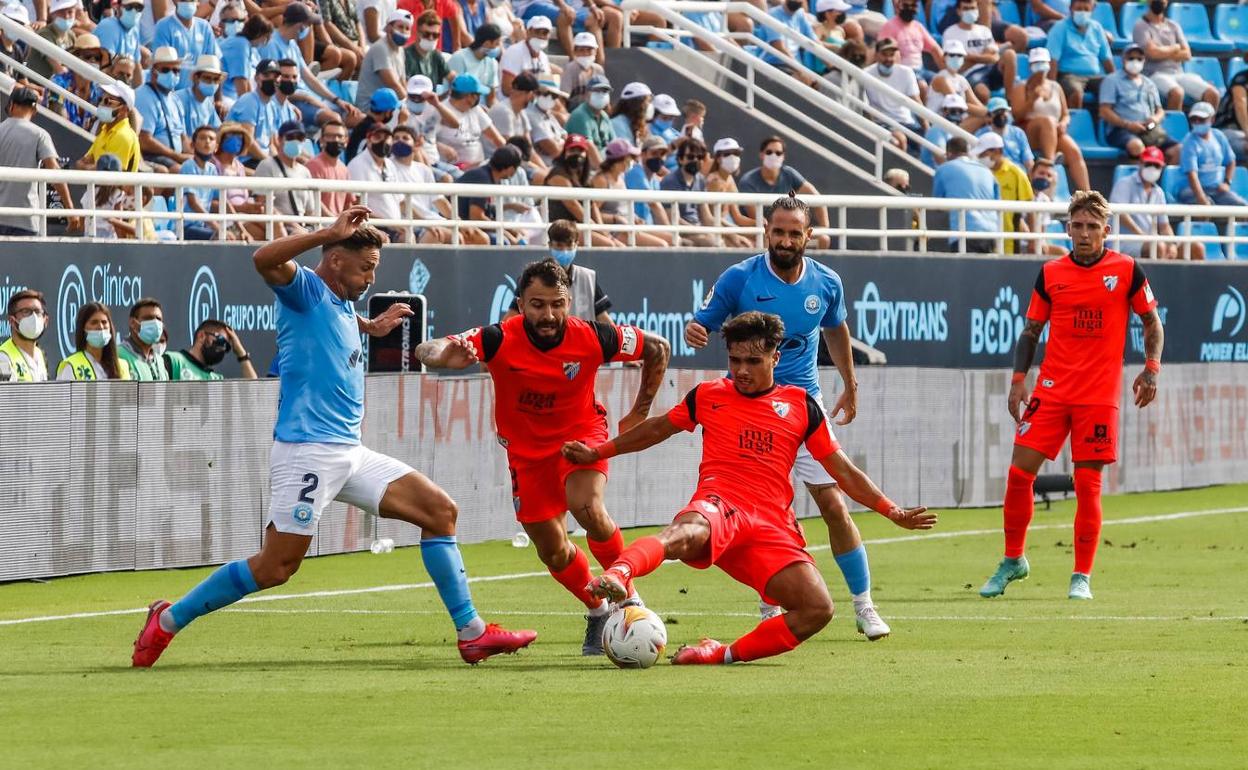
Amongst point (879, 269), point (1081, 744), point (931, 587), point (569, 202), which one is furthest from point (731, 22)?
point (1081, 744)

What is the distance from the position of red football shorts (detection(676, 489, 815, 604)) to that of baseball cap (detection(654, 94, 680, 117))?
16.2m

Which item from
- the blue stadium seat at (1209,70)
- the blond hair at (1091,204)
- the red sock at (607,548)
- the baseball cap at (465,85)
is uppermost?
the blue stadium seat at (1209,70)

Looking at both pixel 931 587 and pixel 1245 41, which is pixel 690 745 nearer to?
pixel 931 587

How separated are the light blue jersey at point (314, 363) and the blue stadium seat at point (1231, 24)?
28.0 metres

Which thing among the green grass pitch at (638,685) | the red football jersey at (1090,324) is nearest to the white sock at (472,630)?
the green grass pitch at (638,685)

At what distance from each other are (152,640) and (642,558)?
2403mm

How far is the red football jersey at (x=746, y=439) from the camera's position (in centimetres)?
1101

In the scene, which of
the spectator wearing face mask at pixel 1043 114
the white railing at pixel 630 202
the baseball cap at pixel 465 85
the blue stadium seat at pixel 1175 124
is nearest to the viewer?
the white railing at pixel 630 202

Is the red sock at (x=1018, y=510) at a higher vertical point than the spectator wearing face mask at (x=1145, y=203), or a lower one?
lower

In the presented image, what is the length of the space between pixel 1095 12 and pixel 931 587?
2148 centimetres

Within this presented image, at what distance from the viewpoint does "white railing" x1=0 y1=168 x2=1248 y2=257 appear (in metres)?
18.6

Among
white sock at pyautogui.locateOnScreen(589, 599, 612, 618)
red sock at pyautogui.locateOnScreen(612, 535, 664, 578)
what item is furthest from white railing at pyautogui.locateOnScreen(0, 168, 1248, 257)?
red sock at pyautogui.locateOnScreen(612, 535, 664, 578)

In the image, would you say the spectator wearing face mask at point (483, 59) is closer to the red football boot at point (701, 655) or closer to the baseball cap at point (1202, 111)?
the baseball cap at point (1202, 111)

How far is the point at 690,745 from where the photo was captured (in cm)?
850
